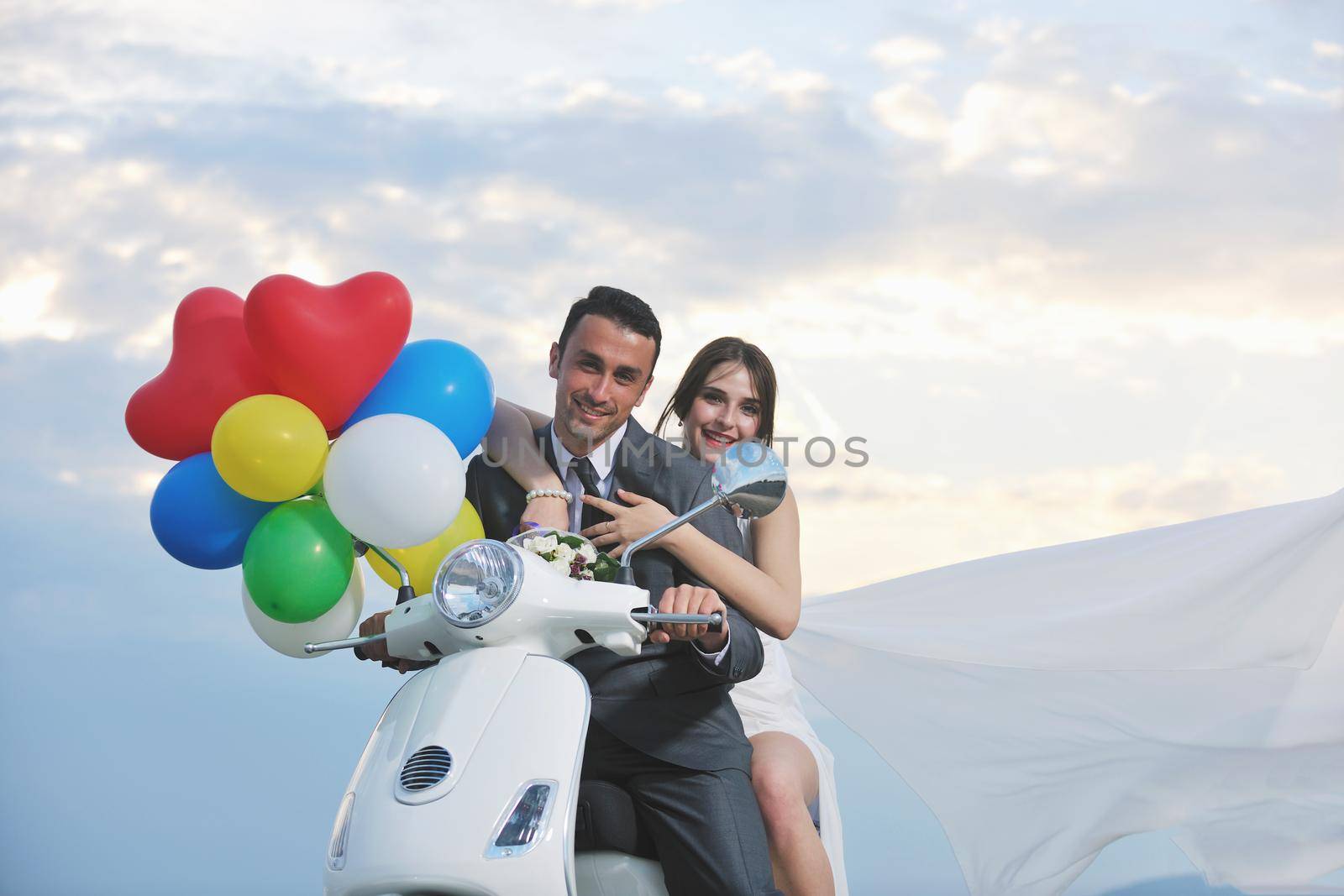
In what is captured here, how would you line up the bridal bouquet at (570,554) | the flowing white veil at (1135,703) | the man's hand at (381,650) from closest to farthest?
1. the bridal bouquet at (570,554)
2. the man's hand at (381,650)
3. the flowing white veil at (1135,703)

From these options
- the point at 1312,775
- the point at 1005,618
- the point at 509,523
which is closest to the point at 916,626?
the point at 1005,618

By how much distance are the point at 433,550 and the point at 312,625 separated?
389mm

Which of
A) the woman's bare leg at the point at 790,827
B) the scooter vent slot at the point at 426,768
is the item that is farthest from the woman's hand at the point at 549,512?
the scooter vent slot at the point at 426,768

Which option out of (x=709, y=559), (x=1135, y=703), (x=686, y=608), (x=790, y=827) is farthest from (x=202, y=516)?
(x=1135, y=703)

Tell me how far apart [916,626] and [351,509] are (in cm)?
193

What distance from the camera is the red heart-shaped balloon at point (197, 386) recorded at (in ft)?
9.29

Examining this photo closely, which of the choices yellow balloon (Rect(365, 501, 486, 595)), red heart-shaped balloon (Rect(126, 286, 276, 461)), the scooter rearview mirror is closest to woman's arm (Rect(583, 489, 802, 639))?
the scooter rearview mirror

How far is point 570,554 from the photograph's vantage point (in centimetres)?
209

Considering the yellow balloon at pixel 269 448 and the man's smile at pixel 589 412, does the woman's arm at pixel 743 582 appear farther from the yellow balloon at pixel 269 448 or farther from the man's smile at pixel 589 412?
the yellow balloon at pixel 269 448

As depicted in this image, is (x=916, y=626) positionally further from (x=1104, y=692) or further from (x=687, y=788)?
(x=687, y=788)

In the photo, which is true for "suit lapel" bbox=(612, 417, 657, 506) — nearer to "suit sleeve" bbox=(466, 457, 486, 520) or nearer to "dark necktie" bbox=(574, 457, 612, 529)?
"dark necktie" bbox=(574, 457, 612, 529)

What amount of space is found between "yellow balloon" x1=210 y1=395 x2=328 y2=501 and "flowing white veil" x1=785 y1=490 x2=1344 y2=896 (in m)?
1.82

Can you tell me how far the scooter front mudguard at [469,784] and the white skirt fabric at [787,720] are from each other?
2.86 ft

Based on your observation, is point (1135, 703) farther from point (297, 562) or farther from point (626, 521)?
point (297, 562)
